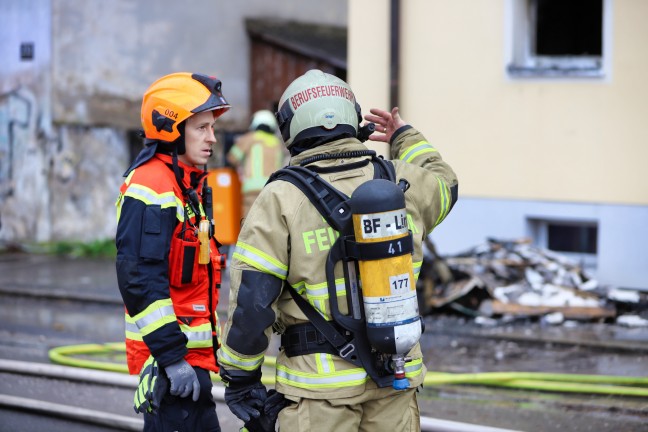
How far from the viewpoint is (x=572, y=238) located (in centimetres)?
1016

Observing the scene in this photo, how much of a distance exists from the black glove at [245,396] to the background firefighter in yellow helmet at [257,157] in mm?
7394

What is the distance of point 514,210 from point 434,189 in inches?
253

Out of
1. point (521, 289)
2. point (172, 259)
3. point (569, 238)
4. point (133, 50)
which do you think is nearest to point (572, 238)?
point (569, 238)

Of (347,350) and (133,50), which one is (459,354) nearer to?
(347,350)

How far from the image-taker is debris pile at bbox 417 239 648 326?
29.3 feet

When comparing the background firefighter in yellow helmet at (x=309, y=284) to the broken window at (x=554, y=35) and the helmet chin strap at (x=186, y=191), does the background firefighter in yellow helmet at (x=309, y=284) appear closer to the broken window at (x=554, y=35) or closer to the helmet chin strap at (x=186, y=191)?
the helmet chin strap at (x=186, y=191)

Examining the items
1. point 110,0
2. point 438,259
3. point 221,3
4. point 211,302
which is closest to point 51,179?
point 110,0

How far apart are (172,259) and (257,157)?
7.04 m

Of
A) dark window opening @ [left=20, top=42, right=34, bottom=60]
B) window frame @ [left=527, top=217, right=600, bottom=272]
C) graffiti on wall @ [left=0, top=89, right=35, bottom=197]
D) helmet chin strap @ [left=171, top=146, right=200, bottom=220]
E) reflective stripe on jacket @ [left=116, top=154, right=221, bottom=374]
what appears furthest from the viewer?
graffiti on wall @ [left=0, top=89, right=35, bottom=197]

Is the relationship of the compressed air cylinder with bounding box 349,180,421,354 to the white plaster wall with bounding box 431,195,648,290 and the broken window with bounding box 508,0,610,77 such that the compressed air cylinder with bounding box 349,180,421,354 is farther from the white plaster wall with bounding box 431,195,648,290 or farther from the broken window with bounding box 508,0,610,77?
the broken window with bounding box 508,0,610,77

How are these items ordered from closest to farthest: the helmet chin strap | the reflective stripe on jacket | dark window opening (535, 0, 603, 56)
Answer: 1. the reflective stripe on jacket
2. the helmet chin strap
3. dark window opening (535, 0, 603, 56)

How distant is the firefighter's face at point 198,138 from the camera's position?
4.17 metres

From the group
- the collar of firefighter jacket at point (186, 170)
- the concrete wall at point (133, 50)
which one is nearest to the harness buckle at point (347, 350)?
the collar of firefighter jacket at point (186, 170)

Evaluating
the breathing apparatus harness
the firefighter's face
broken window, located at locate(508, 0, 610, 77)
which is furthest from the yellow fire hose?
broken window, located at locate(508, 0, 610, 77)
